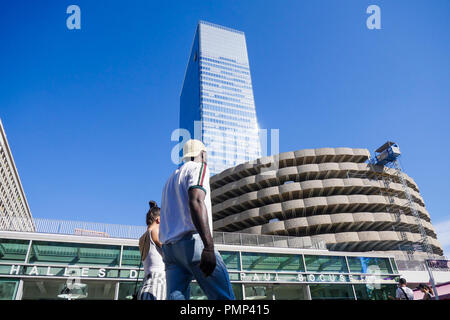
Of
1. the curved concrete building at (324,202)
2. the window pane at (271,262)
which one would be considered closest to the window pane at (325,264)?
the window pane at (271,262)

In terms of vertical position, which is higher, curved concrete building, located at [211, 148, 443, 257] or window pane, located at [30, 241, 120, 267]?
curved concrete building, located at [211, 148, 443, 257]

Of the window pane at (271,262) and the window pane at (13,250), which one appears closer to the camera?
the window pane at (13,250)

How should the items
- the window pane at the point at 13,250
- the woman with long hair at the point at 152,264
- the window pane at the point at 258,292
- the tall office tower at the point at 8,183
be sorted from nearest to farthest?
the woman with long hair at the point at 152,264, the window pane at the point at 13,250, the window pane at the point at 258,292, the tall office tower at the point at 8,183

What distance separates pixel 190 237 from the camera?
2242 mm

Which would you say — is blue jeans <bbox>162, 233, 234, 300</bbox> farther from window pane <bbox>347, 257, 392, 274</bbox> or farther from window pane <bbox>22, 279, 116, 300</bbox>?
window pane <bbox>347, 257, 392, 274</bbox>

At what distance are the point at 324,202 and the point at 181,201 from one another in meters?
38.2

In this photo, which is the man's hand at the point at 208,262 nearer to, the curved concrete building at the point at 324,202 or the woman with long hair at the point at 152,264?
the woman with long hair at the point at 152,264

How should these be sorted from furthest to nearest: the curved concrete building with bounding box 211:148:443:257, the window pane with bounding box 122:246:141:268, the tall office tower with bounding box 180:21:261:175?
1. the tall office tower with bounding box 180:21:261:175
2. the curved concrete building with bounding box 211:148:443:257
3. the window pane with bounding box 122:246:141:268

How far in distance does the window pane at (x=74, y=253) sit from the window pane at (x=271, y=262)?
27.6ft

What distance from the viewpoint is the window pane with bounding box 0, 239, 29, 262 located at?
14.5 metres

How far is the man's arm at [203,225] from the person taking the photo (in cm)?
202

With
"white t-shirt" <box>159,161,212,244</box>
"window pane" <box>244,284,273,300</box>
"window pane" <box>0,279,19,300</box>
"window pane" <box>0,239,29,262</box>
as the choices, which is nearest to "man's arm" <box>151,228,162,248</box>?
"white t-shirt" <box>159,161,212,244</box>

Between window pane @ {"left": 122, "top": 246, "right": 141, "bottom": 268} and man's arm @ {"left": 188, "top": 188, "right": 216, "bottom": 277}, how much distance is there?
15925mm
